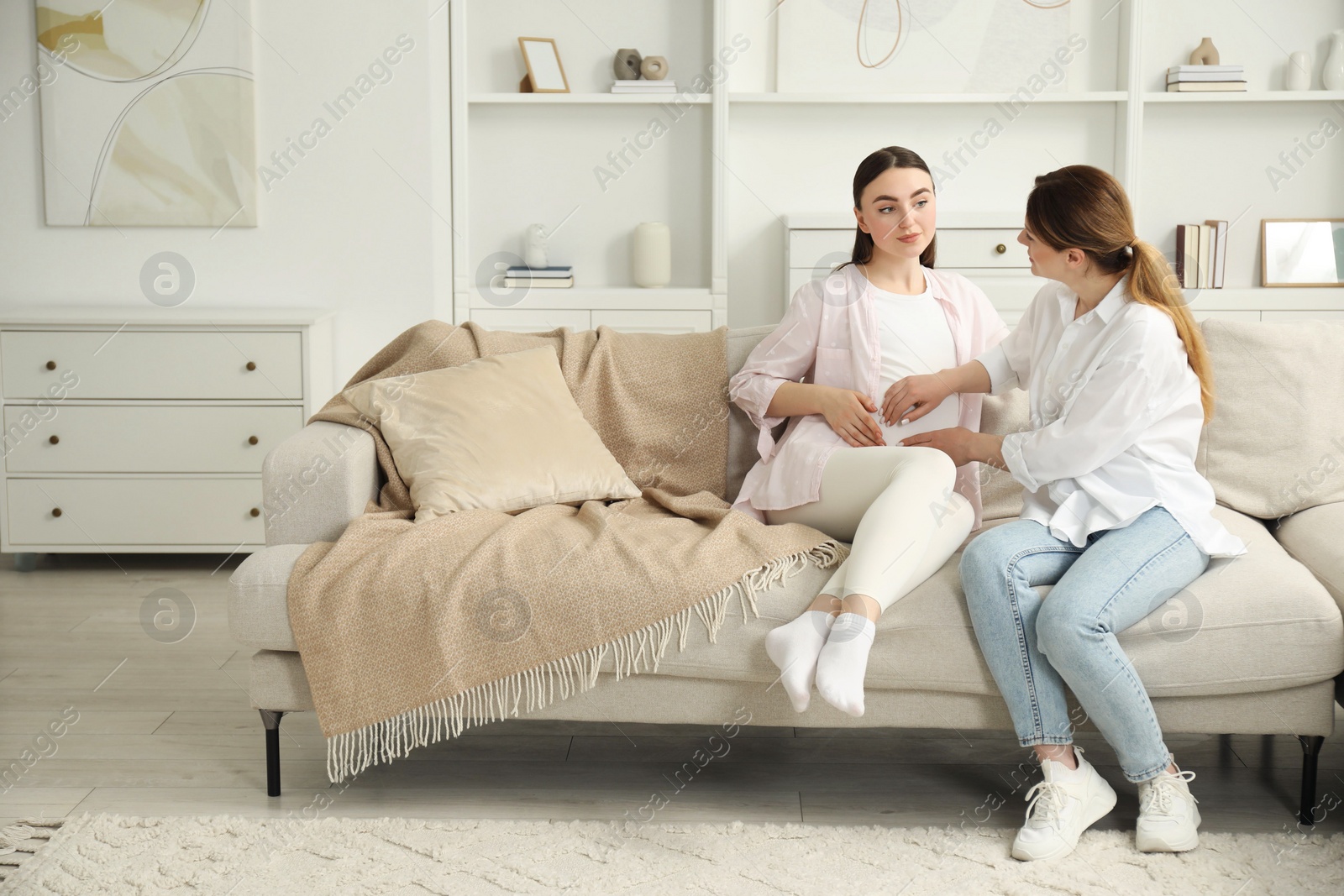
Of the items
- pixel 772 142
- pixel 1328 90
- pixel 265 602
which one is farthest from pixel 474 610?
pixel 1328 90

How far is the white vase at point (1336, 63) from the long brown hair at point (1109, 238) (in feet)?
8.31

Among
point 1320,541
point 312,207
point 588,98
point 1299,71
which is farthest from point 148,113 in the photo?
point 1299,71

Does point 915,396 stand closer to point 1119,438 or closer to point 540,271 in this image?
point 1119,438

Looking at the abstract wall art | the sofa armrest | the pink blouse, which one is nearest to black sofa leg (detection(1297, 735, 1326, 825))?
the pink blouse

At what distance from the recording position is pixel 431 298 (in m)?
3.70

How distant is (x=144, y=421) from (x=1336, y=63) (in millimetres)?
3949

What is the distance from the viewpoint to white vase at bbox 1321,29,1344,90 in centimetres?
385

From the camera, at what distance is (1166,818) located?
176cm

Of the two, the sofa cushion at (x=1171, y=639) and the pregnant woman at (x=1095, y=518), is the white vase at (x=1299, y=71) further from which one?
the sofa cushion at (x=1171, y=639)

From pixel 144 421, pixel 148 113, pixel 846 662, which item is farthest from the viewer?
pixel 148 113

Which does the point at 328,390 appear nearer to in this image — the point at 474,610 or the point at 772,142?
the point at 772,142

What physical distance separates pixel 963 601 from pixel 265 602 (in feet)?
3.69

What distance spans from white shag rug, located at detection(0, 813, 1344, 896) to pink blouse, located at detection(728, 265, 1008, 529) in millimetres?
646

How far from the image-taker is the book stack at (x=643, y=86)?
389 cm
